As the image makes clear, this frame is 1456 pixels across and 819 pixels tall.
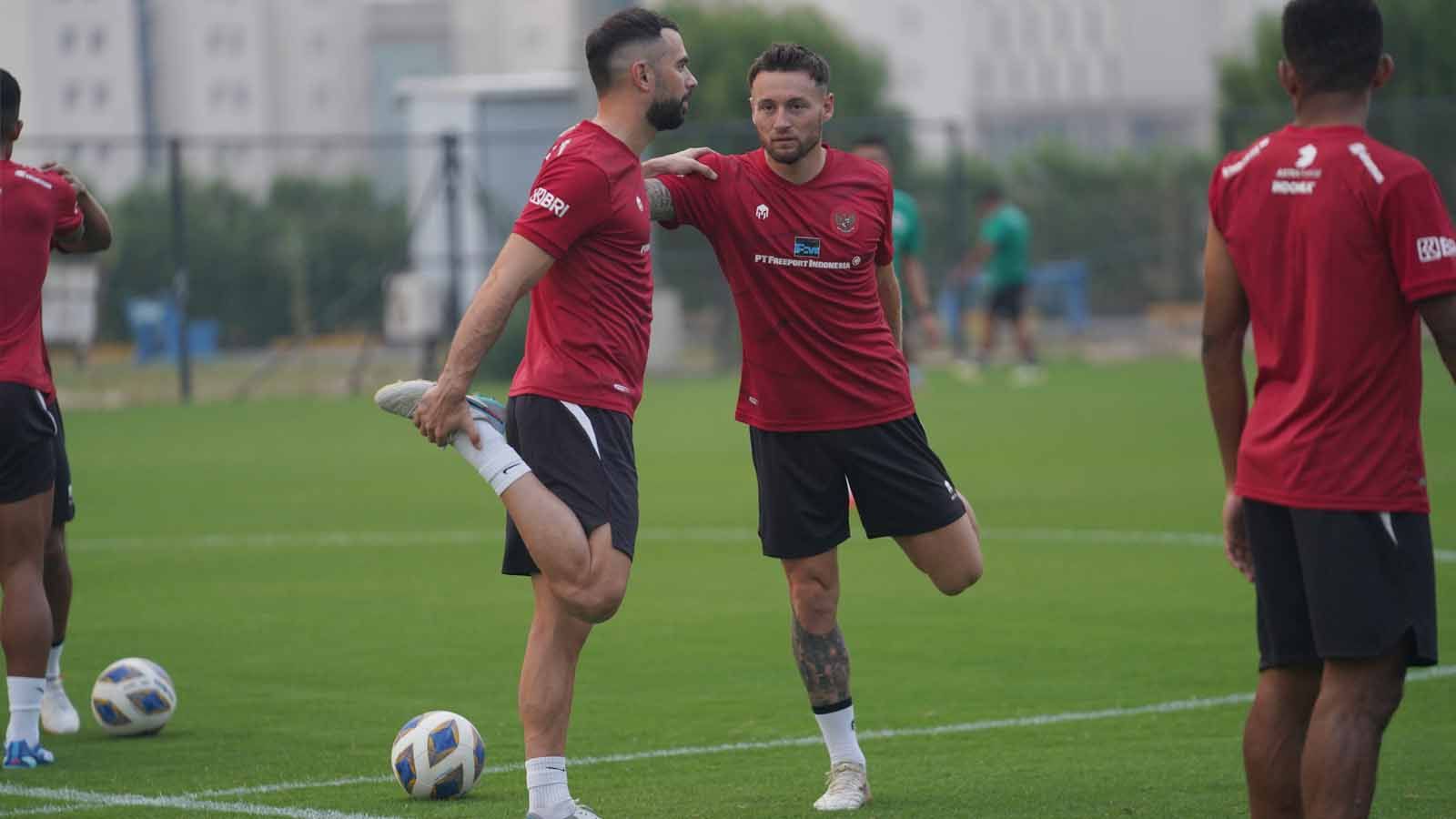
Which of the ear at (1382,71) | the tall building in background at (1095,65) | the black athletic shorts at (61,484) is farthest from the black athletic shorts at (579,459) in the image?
the tall building in background at (1095,65)

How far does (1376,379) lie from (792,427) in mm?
2279

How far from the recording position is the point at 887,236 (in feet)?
22.6

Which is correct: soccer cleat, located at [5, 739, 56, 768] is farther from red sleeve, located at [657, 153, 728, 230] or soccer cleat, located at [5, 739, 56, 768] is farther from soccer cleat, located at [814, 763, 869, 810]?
red sleeve, located at [657, 153, 728, 230]

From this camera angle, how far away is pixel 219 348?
3195 centimetres

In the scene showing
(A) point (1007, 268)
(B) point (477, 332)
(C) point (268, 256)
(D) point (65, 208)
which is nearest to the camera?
(B) point (477, 332)

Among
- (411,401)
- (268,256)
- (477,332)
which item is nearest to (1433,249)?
(477,332)

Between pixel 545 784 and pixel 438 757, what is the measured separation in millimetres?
680

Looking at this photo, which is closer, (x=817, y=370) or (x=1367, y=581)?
(x=1367, y=581)

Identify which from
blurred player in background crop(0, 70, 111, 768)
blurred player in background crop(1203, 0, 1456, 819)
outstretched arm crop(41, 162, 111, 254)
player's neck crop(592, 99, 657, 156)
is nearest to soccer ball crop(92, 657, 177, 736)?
blurred player in background crop(0, 70, 111, 768)

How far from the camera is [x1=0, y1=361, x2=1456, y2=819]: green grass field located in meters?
6.79

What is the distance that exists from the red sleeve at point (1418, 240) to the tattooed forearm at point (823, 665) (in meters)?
2.53

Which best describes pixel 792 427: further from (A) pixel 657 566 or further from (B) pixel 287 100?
(B) pixel 287 100

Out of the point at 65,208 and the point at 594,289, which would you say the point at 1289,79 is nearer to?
the point at 594,289

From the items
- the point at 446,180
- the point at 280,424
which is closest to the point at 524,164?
the point at 446,180
